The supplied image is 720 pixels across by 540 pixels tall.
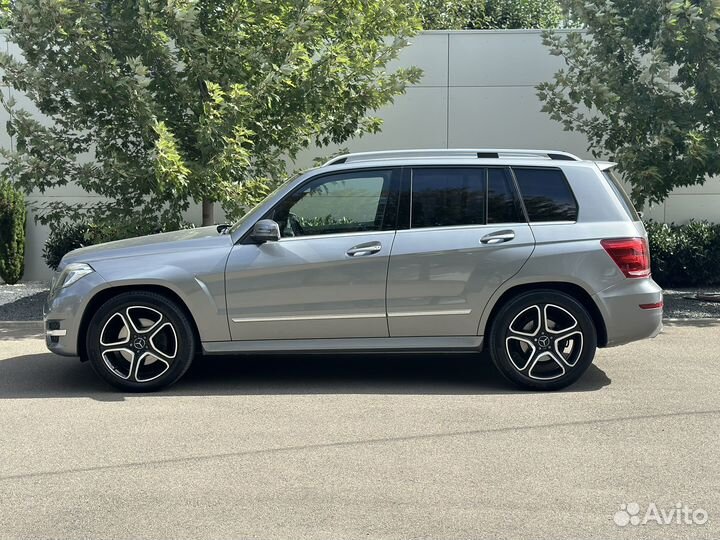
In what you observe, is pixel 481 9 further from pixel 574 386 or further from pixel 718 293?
pixel 574 386

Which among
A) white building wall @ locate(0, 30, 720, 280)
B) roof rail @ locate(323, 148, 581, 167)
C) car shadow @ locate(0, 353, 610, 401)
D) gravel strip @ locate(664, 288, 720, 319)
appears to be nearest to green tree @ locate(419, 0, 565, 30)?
white building wall @ locate(0, 30, 720, 280)

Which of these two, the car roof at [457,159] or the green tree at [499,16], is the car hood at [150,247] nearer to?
the car roof at [457,159]

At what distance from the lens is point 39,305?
40.1 ft

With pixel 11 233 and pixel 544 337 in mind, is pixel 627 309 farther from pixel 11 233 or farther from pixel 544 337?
pixel 11 233

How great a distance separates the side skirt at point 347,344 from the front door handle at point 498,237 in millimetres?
740

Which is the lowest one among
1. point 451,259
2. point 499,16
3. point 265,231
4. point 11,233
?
point 11,233

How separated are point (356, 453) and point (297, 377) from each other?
2361 millimetres

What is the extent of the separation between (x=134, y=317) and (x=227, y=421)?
1.35 meters

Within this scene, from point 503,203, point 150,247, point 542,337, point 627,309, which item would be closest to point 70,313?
point 150,247

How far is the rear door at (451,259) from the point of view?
23.4 ft

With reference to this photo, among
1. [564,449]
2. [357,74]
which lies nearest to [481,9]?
[357,74]

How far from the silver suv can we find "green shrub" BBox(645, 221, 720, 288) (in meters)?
6.45

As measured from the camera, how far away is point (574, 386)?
7418mm

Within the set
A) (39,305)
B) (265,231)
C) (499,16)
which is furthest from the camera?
(499,16)
